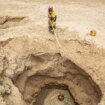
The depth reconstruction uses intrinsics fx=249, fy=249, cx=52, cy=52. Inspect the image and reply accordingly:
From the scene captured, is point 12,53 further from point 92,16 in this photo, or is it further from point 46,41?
point 92,16

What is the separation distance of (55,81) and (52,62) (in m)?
1.34

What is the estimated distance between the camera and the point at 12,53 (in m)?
12.0

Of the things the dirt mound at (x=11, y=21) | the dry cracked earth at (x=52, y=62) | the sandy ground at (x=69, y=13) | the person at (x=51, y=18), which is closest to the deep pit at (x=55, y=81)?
the dry cracked earth at (x=52, y=62)

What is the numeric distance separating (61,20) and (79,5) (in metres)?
2.82

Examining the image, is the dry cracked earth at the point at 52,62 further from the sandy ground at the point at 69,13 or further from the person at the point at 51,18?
the person at the point at 51,18

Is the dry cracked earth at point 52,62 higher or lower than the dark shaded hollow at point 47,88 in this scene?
higher

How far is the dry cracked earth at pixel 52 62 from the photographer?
1145 centimetres

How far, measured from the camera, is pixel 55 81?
1338 centimetres

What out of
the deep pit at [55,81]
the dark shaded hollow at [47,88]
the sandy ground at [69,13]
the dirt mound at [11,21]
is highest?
the sandy ground at [69,13]

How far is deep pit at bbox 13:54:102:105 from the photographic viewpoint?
486 inches

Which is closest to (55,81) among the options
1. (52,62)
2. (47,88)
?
(47,88)

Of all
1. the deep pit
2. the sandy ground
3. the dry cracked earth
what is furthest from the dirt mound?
the deep pit

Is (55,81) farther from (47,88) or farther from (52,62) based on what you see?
(52,62)

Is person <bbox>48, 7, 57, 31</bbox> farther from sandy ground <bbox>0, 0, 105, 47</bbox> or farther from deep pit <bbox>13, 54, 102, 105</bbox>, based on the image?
deep pit <bbox>13, 54, 102, 105</bbox>
